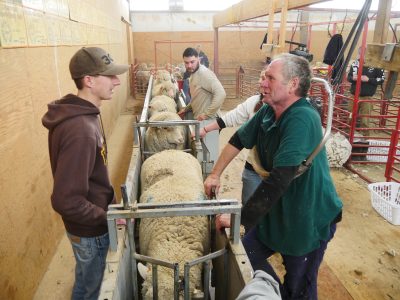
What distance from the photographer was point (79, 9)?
5.46 metres

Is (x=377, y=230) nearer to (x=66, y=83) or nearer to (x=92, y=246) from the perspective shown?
(x=92, y=246)

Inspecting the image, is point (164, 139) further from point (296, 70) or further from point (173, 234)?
point (296, 70)

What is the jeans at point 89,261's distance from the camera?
197cm

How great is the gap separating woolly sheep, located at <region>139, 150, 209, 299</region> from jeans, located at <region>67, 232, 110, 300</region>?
12.3 inches

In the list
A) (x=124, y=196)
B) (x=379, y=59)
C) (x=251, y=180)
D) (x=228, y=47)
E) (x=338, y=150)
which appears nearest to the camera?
(x=124, y=196)

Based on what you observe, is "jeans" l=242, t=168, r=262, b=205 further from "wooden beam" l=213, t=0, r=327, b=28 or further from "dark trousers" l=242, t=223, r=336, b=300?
"wooden beam" l=213, t=0, r=327, b=28

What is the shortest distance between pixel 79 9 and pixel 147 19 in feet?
48.0

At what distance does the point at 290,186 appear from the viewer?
194 centimetres

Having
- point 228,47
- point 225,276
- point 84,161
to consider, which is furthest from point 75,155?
point 228,47

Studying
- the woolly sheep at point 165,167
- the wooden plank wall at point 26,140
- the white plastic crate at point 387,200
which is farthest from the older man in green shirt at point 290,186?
the white plastic crate at point 387,200

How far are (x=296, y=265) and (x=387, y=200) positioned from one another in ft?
9.25

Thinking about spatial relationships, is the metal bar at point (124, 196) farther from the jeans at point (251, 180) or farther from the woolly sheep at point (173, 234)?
the jeans at point (251, 180)

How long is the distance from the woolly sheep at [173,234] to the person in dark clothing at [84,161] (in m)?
0.34

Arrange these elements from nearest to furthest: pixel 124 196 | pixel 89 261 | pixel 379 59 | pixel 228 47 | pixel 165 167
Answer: pixel 124 196 → pixel 89 261 → pixel 379 59 → pixel 165 167 → pixel 228 47
